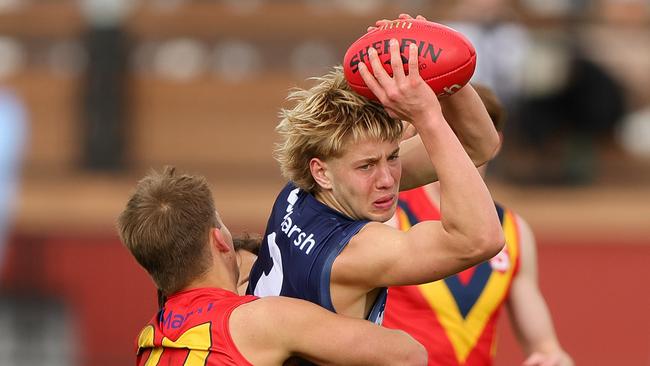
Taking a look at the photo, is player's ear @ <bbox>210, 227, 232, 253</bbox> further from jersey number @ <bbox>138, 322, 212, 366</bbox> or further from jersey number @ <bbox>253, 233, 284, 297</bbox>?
jersey number @ <bbox>138, 322, 212, 366</bbox>

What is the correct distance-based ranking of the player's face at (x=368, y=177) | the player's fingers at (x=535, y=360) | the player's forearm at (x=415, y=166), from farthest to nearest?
1. the player's fingers at (x=535, y=360)
2. the player's forearm at (x=415, y=166)
3. the player's face at (x=368, y=177)

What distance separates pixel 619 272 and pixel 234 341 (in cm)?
644

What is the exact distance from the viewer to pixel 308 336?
4102 millimetres

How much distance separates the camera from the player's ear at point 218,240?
14.5ft

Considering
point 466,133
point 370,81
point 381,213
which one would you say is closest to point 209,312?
point 381,213

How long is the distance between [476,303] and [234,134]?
5.90 m

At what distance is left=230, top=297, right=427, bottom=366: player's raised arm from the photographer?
13.5 feet

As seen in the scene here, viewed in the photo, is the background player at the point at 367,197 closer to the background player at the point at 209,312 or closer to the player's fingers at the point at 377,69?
the player's fingers at the point at 377,69

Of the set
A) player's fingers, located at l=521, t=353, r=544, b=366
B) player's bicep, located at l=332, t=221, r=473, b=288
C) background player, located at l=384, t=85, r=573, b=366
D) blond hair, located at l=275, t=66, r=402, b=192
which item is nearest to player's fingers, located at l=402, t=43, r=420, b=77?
blond hair, located at l=275, t=66, r=402, b=192

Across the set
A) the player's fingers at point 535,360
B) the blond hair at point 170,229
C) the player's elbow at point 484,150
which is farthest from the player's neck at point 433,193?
the blond hair at point 170,229

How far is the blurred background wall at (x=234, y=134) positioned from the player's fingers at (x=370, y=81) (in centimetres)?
583

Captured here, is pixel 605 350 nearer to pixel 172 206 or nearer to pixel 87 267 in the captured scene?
pixel 87 267

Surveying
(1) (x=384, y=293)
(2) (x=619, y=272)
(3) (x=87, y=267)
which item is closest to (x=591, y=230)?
(2) (x=619, y=272)

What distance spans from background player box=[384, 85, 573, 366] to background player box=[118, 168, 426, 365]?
3.96 feet
